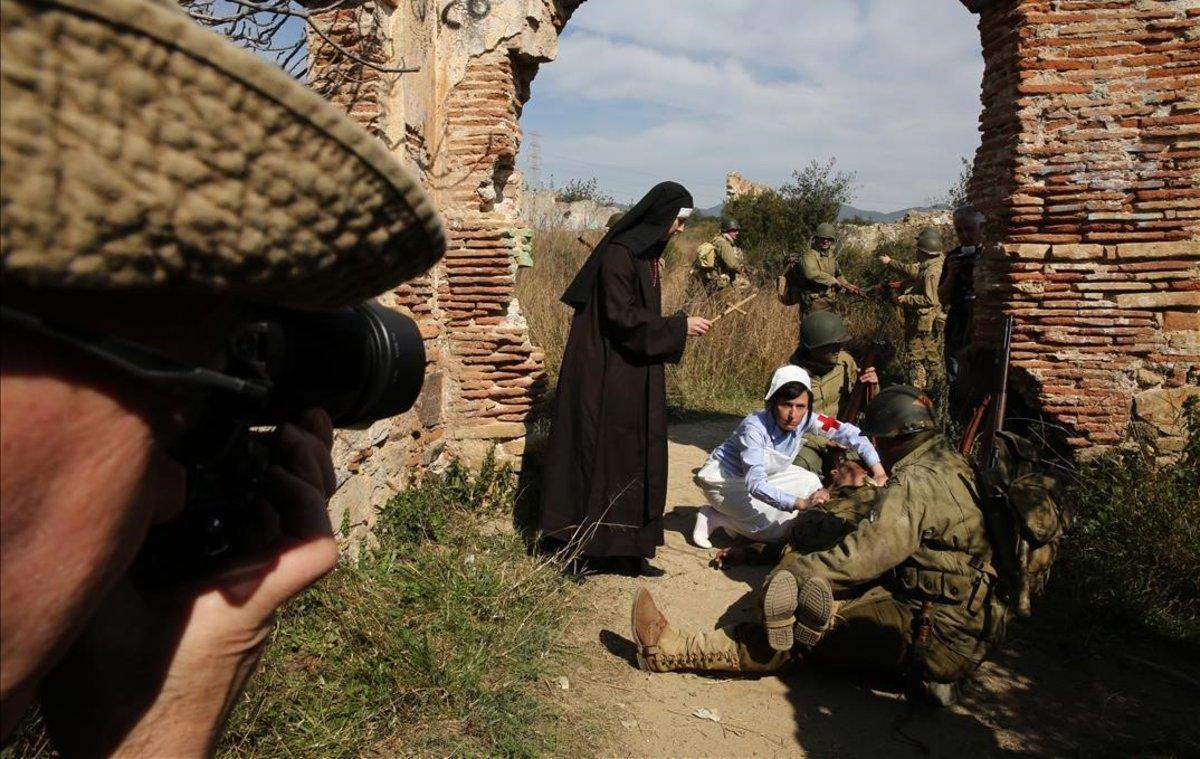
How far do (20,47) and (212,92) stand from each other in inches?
3.4

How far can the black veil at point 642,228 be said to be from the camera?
4.58m

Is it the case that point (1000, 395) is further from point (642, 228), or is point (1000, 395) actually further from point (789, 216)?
point (789, 216)

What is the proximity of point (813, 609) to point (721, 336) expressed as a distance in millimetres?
6785

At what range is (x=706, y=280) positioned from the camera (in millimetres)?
11805

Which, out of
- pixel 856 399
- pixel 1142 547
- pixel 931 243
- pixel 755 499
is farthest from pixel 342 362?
pixel 931 243

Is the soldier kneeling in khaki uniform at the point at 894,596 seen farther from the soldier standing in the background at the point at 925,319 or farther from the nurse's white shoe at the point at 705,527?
the soldier standing in the background at the point at 925,319

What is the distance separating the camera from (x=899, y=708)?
11.7 feet

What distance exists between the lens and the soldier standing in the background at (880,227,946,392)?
335 inches

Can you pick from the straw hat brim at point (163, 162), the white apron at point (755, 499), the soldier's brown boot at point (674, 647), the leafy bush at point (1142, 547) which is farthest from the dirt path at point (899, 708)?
the straw hat brim at point (163, 162)

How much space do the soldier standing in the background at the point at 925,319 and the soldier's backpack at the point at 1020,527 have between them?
17.1ft

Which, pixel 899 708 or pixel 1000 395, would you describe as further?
pixel 1000 395

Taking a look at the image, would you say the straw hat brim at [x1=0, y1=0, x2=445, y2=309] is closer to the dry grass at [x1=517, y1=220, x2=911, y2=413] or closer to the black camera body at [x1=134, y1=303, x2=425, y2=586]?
the black camera body at [x1=134, y1=303, x2=425, y2=586]

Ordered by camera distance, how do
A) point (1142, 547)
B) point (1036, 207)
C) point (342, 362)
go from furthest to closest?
point (1036, 207), point (1142, 547), point (342, 362)

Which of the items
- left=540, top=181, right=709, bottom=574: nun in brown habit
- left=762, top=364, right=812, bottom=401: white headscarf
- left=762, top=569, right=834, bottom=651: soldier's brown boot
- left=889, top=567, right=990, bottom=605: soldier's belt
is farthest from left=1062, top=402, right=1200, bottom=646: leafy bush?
left=540, top=181, right=709, bottom=574: nun in brown habit
